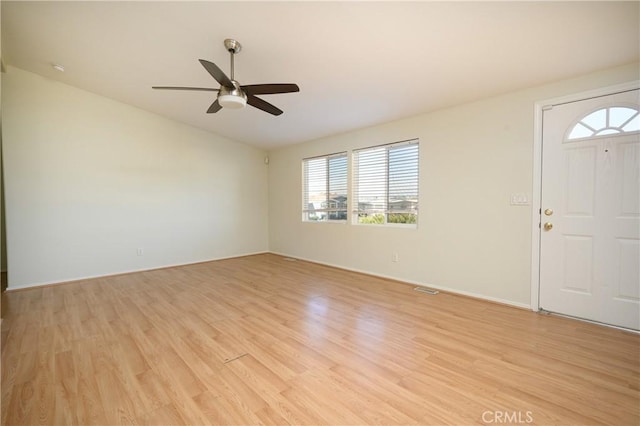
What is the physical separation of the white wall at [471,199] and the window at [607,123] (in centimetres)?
27

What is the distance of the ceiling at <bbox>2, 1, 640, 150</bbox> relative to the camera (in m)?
2.19

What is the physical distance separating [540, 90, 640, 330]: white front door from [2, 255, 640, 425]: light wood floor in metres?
0.32

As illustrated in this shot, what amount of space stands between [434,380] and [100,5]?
4.20 meters

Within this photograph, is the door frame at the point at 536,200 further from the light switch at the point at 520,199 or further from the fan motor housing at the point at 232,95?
the fan motor housing at the point at 232,95

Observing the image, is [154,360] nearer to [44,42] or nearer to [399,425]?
[399,425]

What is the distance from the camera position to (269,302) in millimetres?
3463

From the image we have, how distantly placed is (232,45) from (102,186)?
3.60m

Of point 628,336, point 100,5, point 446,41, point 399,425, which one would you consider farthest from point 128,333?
point 628,336

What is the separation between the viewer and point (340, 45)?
265 centimetres

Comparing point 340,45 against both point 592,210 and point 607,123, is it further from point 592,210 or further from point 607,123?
point 592,210

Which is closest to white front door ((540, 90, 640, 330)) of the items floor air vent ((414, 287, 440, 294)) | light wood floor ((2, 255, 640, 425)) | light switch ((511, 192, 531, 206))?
light switch ((511, 192, 531, 206))

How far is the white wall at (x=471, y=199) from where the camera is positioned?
3.13 m

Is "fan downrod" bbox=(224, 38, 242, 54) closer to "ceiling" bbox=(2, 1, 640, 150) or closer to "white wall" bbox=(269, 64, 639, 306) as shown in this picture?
"ceiling" bbox=(2, 1, 640, 150)

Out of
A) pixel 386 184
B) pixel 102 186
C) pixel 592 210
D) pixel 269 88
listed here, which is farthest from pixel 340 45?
→ pixel 102 186
